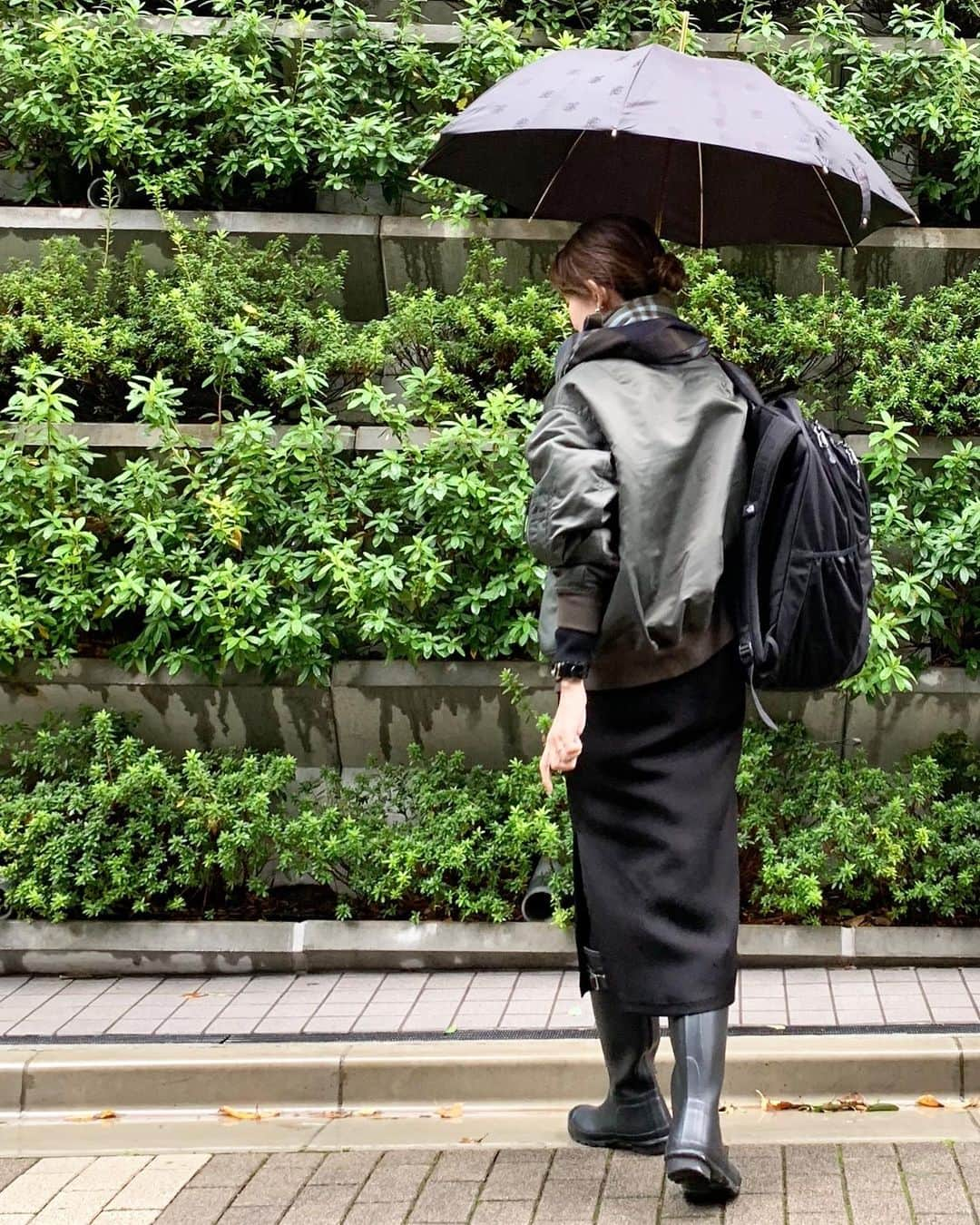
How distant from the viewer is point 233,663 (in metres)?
5.75

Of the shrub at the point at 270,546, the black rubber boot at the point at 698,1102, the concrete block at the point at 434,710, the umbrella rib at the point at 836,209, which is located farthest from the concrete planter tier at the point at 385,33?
the black rubber boot at the point at 698,1102

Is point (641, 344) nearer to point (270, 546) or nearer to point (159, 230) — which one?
point (270, 546)

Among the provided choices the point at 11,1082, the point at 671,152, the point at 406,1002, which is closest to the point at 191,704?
the point at 406,1002

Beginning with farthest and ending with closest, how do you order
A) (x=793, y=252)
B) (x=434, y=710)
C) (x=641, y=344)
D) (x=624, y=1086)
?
(x=793, y=252), (x=434, y=710), (x=624, y=1086), (x=641, y=344)

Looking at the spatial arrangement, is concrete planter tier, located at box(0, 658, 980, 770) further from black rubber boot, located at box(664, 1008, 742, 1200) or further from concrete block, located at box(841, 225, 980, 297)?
black rubber boot, located at box(664, 1008, 742, 1200)

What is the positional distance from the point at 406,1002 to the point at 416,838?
2.09 feet

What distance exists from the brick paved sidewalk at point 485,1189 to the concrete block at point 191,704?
226 cm

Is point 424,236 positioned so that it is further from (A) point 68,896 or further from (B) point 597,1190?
(B) point 597,1190

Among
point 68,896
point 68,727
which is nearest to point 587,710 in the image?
point 68,896

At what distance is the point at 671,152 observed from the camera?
3.78m

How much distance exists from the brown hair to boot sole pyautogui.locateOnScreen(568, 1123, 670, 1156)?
2.12m

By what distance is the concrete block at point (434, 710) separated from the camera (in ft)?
18.7

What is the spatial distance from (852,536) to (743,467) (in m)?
0.31

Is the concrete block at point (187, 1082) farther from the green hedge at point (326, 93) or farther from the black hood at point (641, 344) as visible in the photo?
the green hedge at point (326, 93)
